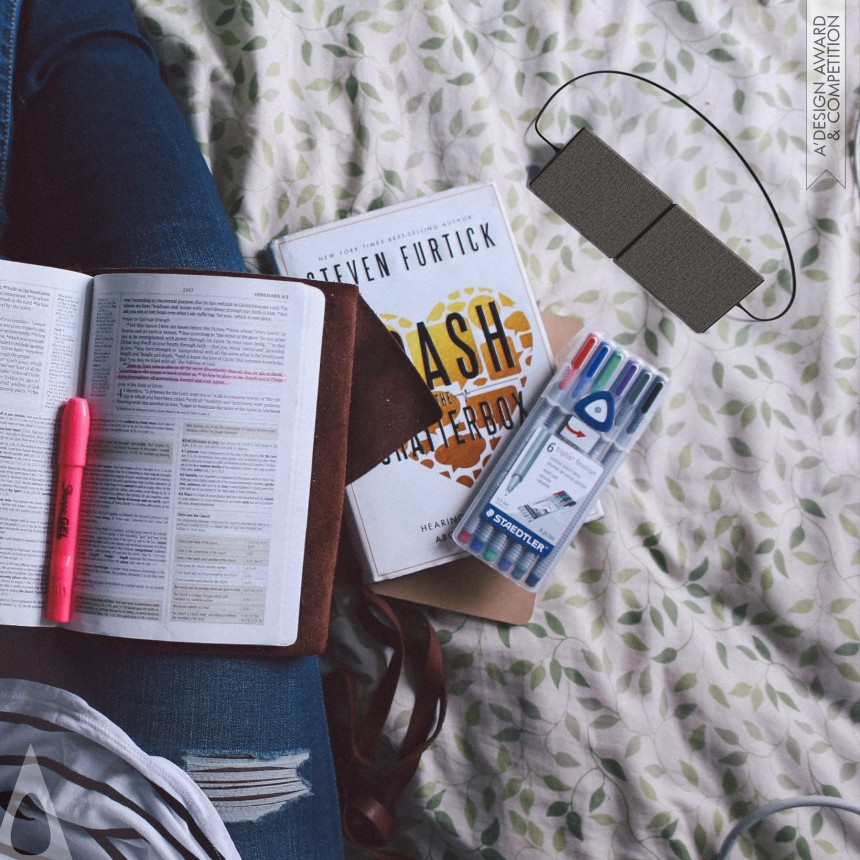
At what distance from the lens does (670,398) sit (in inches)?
28.4

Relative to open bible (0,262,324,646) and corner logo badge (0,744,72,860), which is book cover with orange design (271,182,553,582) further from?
corner logo badge (0,744,72,860)

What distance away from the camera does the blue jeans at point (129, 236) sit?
1.90 feet

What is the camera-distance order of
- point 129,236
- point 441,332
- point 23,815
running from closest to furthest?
point 23,815, point 129,236, point 441,332

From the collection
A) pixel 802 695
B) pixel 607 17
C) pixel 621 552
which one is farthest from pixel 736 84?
pixel 802 695

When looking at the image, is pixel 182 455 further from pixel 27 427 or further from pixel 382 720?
pixel 382 720

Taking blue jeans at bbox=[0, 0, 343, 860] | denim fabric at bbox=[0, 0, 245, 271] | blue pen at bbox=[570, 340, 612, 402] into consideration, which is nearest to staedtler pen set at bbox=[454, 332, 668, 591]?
blue pen at bbox=[570, 340, 612, 402]

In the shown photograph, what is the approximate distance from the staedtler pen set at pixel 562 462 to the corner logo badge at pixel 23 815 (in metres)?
0.35

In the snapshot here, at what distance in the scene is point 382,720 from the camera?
0.70 metres

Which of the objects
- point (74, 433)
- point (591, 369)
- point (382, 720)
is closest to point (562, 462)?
point (591, 369)

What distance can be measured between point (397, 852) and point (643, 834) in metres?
0.21

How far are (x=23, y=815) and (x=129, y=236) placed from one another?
0.40 metres

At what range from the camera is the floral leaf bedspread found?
2.27 feet

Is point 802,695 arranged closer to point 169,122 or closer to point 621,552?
point 621,552

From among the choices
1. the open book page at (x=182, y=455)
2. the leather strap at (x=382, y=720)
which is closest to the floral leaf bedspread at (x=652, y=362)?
the leather strap at (x=382, y=720)
